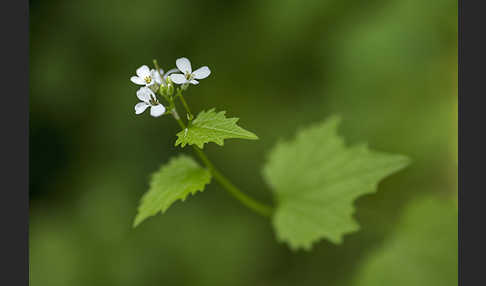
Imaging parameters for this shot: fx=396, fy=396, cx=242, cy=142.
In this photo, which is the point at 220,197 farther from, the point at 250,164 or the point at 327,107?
the point at 327,107

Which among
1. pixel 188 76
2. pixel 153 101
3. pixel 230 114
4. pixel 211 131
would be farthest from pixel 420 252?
pixel 153 101

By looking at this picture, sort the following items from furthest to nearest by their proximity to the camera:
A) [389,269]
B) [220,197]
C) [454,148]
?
[220,197] → [454,148] → [389,269]

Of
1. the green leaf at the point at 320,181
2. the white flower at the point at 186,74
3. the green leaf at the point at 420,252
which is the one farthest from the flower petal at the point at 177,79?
the green leaf at the point at 420,252

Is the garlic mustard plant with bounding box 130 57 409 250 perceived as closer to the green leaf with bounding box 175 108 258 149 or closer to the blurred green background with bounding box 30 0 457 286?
the green leaf with bounding box 175 108 258 149

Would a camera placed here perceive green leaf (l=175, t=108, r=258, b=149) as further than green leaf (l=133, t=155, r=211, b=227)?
No

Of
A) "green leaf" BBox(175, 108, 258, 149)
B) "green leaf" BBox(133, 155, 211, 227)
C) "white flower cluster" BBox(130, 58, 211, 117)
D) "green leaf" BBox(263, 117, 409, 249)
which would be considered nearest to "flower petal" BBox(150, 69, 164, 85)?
"white flower cluster" BBox(130, 58, 211, 117)

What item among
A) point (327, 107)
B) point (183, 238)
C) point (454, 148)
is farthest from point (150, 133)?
point (454, 148)

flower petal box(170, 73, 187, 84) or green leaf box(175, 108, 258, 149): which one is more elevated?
flower petal box(170, 73, 187, 84)
